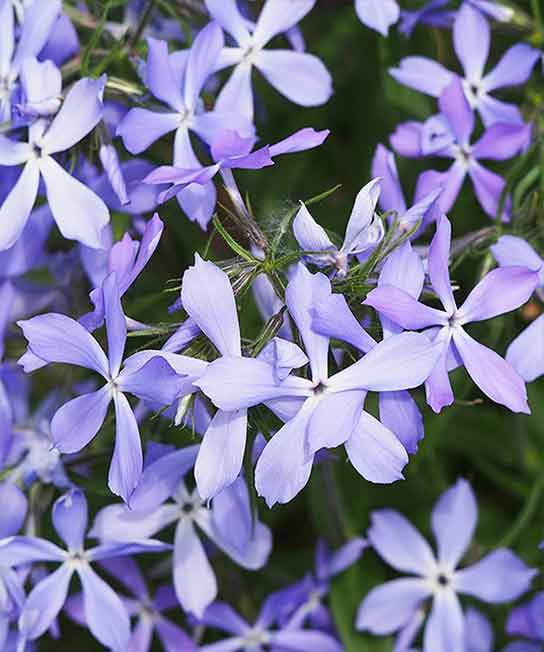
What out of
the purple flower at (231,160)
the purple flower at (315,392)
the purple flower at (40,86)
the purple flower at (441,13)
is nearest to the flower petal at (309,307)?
the purple flower at (315,392)

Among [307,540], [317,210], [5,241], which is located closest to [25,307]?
[5,241]

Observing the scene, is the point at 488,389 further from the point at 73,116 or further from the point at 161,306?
the point at 161,306

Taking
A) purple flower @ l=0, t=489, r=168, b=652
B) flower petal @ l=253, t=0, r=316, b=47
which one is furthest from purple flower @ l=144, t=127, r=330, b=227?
purple flower @ l=0, t=489, r=168, b=652

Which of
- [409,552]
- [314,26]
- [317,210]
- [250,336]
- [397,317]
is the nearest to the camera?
[397,317]

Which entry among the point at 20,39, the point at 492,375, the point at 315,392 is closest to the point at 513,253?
the point at 492,375

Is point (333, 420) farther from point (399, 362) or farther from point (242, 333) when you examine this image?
point (242, 333)

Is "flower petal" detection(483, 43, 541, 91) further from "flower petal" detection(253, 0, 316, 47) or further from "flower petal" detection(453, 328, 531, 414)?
"flower petal" detection(453, 328, 531, 414)
